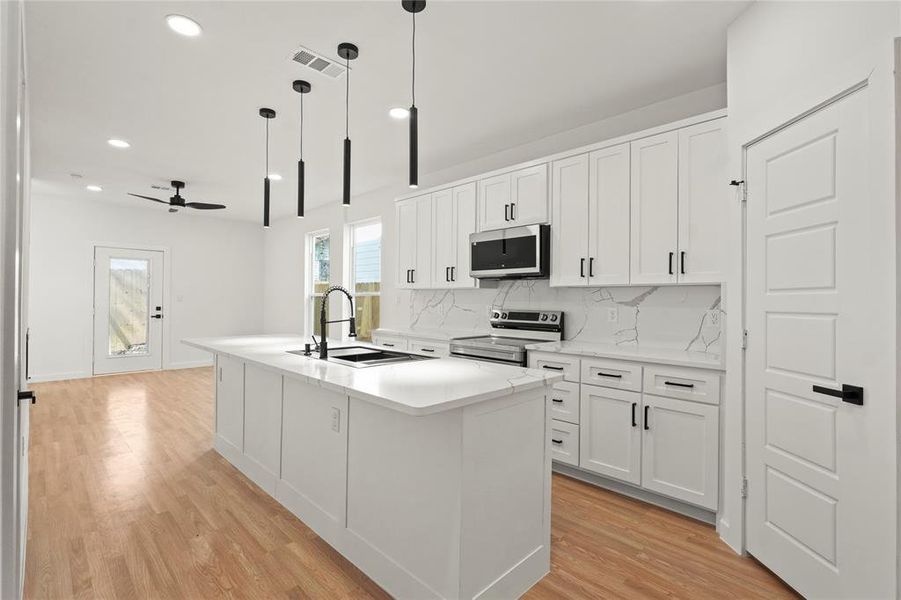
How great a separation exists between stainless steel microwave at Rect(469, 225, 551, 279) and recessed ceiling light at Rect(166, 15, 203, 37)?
243cm

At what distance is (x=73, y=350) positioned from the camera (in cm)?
645

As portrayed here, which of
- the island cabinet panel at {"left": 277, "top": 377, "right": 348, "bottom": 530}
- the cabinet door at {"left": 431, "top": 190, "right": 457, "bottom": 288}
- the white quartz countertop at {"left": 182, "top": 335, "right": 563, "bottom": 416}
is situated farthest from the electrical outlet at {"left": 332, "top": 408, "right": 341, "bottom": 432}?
the cabinet door at {"left": 431, "top": 190, "right": 457, "bottom": 288}

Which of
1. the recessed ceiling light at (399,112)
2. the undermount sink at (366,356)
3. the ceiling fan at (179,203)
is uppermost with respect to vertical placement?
the recessed ceiling light at (399,112)

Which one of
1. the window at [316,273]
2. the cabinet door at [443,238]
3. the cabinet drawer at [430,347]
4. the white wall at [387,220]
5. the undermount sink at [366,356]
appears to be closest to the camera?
the undermount sink at [366,356]

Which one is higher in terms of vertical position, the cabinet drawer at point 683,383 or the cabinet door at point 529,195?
the cabinet door at point 529,195

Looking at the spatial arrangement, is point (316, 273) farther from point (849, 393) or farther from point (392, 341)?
point (849, 393)

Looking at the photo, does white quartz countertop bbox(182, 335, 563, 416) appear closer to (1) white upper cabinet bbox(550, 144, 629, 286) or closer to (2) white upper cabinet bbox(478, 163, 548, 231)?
(1) white upper cabinet bbox(550, 144, 629, 286)

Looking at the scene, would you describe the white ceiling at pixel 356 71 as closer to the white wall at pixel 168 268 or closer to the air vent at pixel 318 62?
the air vent at pixel 318 62

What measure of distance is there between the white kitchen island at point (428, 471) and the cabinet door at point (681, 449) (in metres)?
0.98

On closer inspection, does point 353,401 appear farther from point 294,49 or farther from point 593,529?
point 294,49

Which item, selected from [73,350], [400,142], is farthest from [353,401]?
[73,350]

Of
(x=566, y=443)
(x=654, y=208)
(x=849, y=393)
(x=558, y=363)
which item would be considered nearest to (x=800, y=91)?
(x=654, y=208)

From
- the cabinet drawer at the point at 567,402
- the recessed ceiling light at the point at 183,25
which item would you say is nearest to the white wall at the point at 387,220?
the cabinet drawer at the point at 567,402

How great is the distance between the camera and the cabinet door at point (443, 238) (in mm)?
4340
